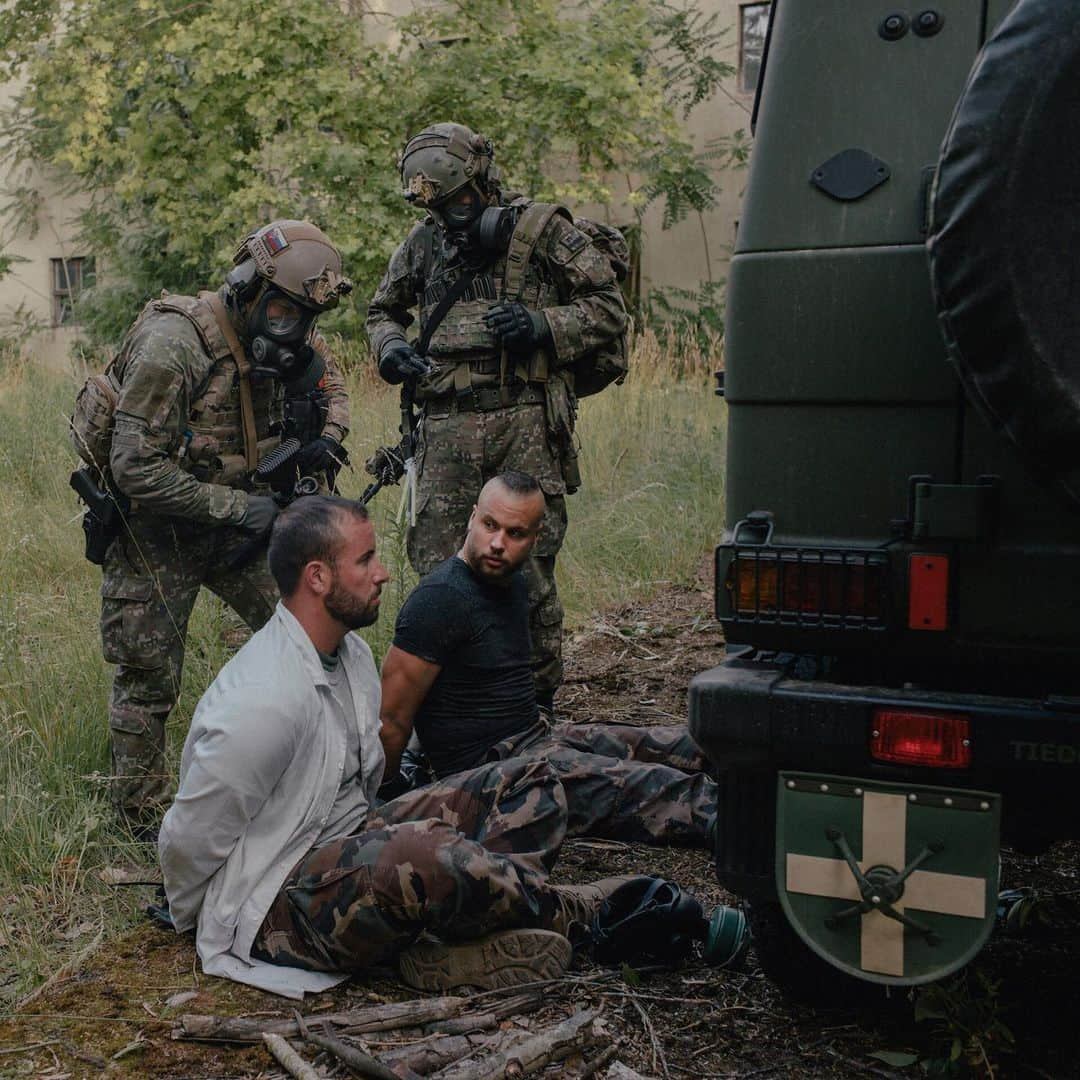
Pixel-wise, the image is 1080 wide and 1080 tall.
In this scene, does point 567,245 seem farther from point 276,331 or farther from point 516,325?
point 276,331

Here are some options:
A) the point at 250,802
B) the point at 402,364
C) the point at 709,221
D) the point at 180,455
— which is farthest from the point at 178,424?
the point at 709,221

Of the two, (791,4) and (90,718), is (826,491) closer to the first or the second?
(791,4)

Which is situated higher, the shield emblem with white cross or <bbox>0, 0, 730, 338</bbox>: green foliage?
<bbox>0, 0, 730, 338</bbox>: green foliage

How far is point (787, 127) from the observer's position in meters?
2.68

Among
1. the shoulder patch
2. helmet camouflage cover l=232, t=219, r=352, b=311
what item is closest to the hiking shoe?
helmet camouflage cover l=232, t=219, r=352, b=311

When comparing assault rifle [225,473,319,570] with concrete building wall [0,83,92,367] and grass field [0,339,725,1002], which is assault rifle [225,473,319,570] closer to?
grass field [0,339,725,1002]

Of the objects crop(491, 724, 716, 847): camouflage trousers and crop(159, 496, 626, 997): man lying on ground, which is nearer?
crop(159, 496, 626, 997): man lying on ground

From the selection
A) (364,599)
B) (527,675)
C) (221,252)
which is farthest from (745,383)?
(221,252)

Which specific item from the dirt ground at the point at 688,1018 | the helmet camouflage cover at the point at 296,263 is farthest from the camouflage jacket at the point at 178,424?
the dirt ground at the point at 688,1018

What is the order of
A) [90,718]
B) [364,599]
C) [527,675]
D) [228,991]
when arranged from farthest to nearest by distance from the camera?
1. [90,718]
2. [527,675]
3. [364,599]
4. [228,991]

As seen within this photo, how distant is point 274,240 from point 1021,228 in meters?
2.84

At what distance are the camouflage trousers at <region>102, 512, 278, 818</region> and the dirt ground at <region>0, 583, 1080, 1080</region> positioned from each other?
975 millimetres

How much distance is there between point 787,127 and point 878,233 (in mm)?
285

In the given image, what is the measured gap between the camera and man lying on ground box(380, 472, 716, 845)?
3.90 meters
